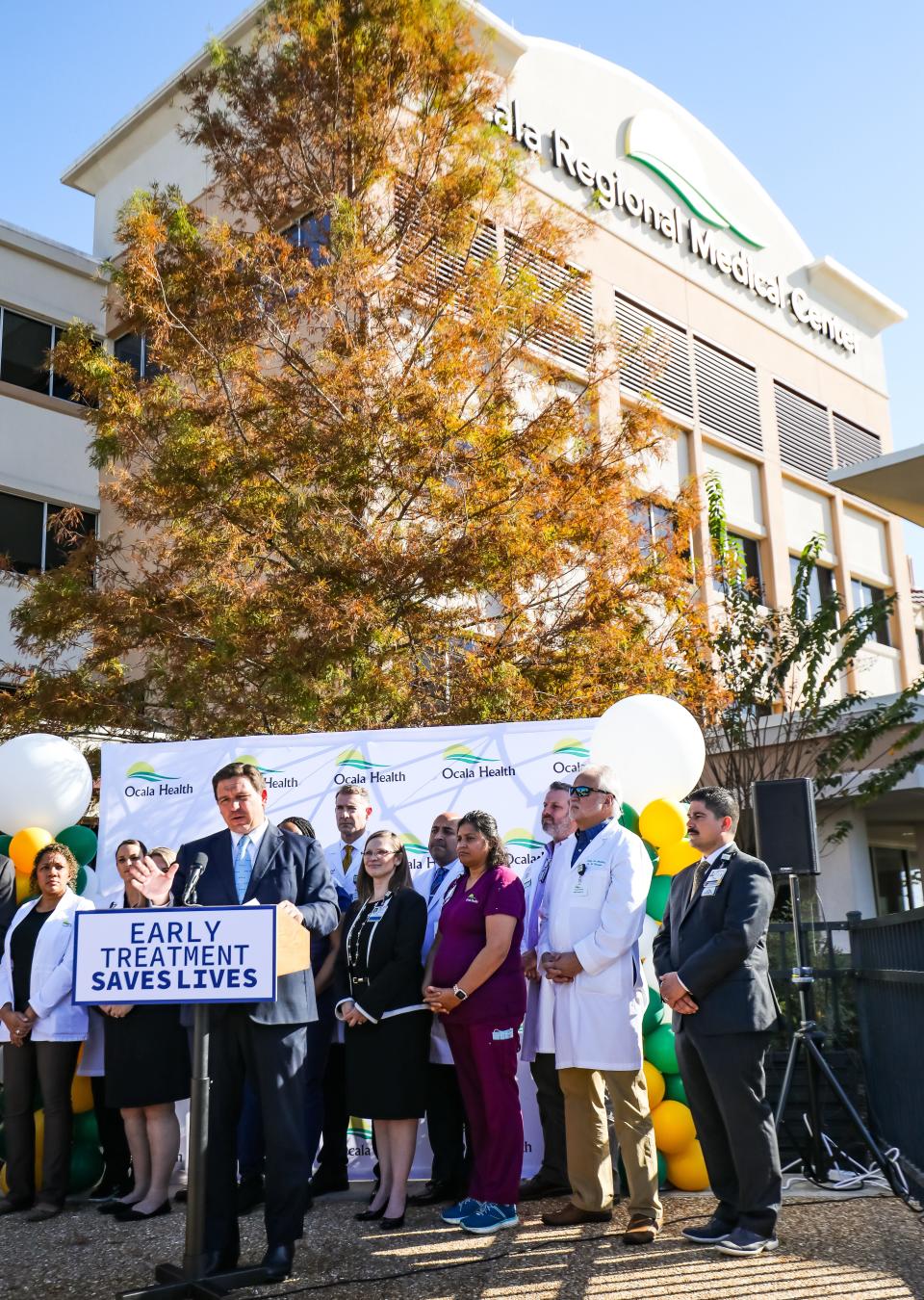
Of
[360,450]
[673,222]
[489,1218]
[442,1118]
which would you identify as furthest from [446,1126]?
[673,222]

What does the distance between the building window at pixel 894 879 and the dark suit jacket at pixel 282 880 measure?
1697cm

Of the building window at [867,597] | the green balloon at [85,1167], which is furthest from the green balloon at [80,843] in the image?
the building window at [867,597]

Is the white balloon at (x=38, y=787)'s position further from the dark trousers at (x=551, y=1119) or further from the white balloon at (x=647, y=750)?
the dark trousers at (x=551, y=1119)

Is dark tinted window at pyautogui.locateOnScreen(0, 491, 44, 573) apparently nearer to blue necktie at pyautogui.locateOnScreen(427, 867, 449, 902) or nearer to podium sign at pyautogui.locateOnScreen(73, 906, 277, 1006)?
blue necktie at pyautogui.locateOnScreen(427, 867, 449, 902)

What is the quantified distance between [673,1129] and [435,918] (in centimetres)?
172

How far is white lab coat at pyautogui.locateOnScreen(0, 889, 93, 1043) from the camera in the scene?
21.0ft

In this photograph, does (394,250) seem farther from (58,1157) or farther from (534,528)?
(58,1157)

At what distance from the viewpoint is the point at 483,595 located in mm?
10633

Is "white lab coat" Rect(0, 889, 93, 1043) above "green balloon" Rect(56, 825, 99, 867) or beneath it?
beneath

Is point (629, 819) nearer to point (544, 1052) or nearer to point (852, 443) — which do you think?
point (544, 1052)

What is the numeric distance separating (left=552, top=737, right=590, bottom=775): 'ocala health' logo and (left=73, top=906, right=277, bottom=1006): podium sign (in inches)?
118

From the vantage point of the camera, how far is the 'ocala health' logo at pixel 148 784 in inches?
292

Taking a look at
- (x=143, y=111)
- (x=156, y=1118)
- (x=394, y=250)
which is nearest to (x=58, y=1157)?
(x=156, y=1118)

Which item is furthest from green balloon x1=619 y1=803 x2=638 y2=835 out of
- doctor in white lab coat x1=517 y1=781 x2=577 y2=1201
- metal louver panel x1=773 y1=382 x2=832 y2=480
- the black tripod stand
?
metal louver panel x1=773 y1=382 x2=832 y2=480
